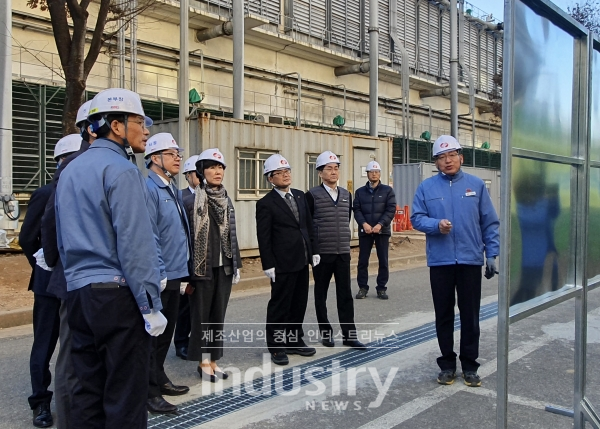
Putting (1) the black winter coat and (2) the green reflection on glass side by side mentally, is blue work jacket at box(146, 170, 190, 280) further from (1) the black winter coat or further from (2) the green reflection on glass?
(1) the black winter coat

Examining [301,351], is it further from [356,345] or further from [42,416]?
[42,416]

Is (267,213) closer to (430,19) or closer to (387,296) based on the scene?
(387,296)

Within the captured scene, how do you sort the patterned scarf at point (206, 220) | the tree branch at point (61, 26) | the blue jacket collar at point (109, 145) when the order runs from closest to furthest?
the blue jacket collar at point (109, 145) → the patterned scarf at point (206, 220) → the tree branch at point (61, 26)

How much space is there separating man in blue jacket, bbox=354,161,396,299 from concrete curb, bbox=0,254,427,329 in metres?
2.13

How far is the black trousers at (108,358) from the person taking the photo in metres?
2.86

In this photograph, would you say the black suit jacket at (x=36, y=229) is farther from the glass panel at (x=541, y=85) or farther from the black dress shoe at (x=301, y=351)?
the glass panel at (x=541, y=85)

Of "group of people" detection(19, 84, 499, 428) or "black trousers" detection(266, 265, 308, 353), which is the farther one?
"black trousers" detection(266, 265, 308, 353)

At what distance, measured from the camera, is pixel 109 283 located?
9.39 feet

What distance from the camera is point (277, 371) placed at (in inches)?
212

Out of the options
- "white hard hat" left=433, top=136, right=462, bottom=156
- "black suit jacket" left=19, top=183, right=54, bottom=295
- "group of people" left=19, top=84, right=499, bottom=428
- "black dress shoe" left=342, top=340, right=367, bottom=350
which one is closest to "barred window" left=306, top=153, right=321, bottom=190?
"group of people" left=19, top=84, right=499, bottom=428

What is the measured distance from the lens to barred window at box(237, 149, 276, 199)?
1323 centimetres

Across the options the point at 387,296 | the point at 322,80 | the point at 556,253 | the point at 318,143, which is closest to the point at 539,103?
the point at 556,253

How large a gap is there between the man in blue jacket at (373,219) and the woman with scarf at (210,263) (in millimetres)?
4441

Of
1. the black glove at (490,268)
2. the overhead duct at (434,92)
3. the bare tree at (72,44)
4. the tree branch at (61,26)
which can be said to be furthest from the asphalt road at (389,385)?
the overhead duct at (434,92)
